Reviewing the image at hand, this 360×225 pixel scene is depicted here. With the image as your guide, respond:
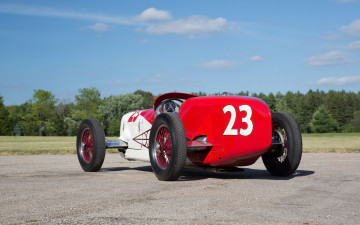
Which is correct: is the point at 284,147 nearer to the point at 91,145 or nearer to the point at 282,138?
the point at 282,138

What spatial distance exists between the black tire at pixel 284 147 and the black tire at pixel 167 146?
255 centimetres

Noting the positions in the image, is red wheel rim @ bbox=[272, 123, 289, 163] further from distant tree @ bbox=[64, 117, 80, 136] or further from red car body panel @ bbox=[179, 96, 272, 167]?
distant tree @ bbox=[64, 117, 80, 136]

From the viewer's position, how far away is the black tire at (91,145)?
1205 centimetres

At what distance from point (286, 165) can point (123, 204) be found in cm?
512

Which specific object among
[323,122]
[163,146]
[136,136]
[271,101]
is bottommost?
[163,146]

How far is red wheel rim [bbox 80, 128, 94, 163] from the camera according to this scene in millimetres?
12922

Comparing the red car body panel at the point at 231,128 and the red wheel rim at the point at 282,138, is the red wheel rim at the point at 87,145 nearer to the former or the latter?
the red car body panel at the point at 231,128

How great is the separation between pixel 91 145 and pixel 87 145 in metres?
0.24

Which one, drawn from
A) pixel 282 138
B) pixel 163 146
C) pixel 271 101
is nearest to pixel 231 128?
pixel 163 146

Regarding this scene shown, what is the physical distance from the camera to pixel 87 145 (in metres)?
13.1

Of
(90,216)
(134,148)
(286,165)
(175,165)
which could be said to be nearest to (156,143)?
(175,165)

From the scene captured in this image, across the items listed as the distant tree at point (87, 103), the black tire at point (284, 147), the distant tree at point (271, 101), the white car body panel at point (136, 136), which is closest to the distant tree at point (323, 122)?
the distant tree at point (271, 101)

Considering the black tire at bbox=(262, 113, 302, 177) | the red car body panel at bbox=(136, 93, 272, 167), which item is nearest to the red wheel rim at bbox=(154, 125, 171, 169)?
the red car body panel at bbox=(136, 93, 272, 167)

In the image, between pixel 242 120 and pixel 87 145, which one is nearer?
pixel 242 120
